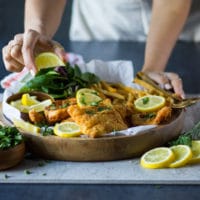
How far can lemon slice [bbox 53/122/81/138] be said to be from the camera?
1.53 meters

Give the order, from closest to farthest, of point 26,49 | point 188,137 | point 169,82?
point 188,137 < point 26,49 < point 169,82

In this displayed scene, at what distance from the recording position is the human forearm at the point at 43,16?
2131 millimetres

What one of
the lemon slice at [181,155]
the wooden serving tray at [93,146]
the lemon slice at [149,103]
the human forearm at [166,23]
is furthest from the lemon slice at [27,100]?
the human forearm at [166,23]

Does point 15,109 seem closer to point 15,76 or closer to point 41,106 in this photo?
point 41,106

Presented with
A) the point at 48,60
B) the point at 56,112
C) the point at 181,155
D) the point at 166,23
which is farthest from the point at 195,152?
the point at 166,23

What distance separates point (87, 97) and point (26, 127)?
17 centimetres

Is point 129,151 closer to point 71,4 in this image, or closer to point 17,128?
point 17,128

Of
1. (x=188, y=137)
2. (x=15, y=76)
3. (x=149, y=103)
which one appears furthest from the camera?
(x=15, y=76)

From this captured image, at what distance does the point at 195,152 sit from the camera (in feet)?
5.07

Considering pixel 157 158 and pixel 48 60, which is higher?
pixel 48 60

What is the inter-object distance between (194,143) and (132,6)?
3.67ft

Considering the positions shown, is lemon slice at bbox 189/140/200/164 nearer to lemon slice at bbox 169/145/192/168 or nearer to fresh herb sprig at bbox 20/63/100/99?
lemon slice at bbox 169/145/192/168

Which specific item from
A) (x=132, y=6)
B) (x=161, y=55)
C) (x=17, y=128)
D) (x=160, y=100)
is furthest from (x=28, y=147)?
(x=132, y=6)

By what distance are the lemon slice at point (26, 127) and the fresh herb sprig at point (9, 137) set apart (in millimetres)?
46
